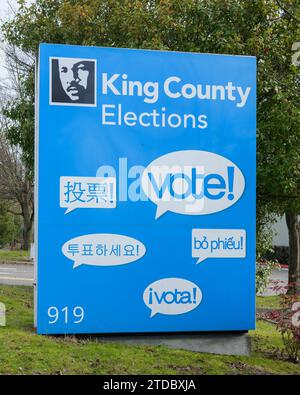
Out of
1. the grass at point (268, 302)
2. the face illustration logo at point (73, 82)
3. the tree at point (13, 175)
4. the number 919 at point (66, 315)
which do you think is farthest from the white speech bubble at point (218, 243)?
the tree at point (13, 175)

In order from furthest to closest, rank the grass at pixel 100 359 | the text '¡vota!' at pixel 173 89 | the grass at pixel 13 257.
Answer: the grass at pixel 13 257, the text '¡vota!' at pixel 173 89, the grass at pixel 100 359

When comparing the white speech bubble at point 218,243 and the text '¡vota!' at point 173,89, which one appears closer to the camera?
the text '¡vota!' at point 173,89

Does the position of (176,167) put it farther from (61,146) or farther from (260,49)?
(260,49)

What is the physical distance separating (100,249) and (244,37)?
5590mm

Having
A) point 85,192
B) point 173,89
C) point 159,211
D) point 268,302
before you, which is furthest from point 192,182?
point 268,302

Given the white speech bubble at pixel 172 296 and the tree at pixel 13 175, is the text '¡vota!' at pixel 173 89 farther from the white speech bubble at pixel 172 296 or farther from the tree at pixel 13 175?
the tree at pixel 13 175

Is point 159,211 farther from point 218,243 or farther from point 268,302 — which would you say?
point 268,302

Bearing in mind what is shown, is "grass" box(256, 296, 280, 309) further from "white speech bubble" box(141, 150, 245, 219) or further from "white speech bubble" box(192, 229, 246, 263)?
"white speech bubble" box(141, 150, 245, 219)

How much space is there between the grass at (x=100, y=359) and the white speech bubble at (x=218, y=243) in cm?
124

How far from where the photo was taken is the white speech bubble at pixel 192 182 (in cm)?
779

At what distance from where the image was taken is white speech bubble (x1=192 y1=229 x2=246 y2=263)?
25.9 feet

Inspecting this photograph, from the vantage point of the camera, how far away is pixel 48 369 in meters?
6.16

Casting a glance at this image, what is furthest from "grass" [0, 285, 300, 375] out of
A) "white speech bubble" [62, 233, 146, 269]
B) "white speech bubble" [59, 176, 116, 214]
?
"white speech bubble" [59, 176, 116, 214]

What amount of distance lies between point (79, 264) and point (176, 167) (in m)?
1.68
